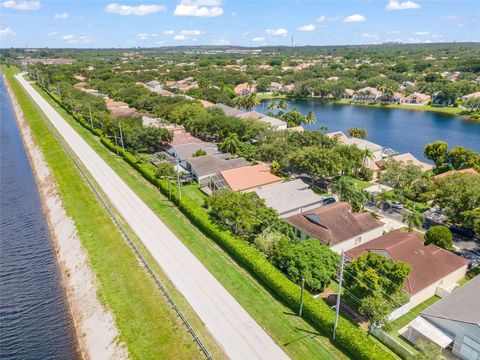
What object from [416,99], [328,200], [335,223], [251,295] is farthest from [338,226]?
[416,99]

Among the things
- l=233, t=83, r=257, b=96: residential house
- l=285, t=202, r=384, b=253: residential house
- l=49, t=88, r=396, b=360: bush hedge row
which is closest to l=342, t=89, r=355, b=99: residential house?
l=233, t=83, r=257, b=96: residential house

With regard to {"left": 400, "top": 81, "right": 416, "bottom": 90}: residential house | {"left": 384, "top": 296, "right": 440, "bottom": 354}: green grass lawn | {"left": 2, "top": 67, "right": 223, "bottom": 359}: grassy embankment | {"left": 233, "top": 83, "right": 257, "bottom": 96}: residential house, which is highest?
{"left": 400, "top": 81, "right": 416, "bottom": 90}: residential house

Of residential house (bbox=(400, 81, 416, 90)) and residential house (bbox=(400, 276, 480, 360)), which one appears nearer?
residential house (bbox=(400, 276, 480, 360))

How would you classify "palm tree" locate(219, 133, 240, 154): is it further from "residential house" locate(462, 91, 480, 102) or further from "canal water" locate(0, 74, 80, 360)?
"residential house" locate(462, 91, 480, 102)

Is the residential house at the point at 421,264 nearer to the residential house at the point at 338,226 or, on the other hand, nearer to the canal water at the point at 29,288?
the residential house at the point at 338,226

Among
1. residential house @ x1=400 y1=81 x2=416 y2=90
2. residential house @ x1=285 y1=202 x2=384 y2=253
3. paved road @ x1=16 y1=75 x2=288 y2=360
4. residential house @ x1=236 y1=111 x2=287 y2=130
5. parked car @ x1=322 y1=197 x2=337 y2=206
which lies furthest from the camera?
residential house @ x1=400 y1=81 x2=416 y2=90

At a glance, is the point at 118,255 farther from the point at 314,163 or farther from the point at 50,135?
the point at 50,135
